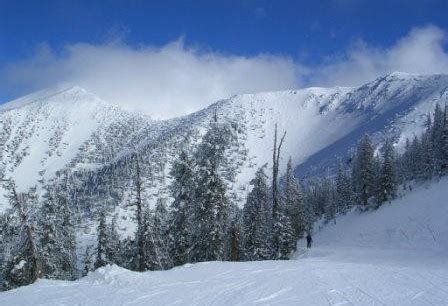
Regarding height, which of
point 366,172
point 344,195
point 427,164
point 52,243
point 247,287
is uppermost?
point 427,164

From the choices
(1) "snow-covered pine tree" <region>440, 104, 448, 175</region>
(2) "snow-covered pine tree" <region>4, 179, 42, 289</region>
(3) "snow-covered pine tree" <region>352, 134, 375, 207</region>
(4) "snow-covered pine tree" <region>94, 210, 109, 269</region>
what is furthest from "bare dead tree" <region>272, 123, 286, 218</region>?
(1) "snow-covered pine tree" <region>440, 104, 448, 175</region>

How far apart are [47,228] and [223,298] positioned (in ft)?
81.5

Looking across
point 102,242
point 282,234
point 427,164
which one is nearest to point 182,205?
point 282,234

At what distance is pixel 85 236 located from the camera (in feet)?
596

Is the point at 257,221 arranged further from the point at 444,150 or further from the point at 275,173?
the point at 444,150

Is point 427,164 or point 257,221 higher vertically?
point 427,164

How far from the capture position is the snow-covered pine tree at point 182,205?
103 feet

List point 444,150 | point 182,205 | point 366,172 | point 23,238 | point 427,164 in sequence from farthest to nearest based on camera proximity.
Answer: point 427,164 < point 366,172 < point 444,150 < point 182,205 < point 23,238

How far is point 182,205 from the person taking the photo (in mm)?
32188

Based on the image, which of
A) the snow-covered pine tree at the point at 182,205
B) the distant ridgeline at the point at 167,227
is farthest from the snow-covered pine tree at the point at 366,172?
the snow-covered pine tree at the point at 182,205

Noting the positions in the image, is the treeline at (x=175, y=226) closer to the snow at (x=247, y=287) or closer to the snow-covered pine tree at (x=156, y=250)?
the snow-covered pine tree at (x=156, y=250)

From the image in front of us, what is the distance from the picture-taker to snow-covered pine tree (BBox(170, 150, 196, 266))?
31.4 metres

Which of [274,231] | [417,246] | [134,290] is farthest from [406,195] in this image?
[134,290]

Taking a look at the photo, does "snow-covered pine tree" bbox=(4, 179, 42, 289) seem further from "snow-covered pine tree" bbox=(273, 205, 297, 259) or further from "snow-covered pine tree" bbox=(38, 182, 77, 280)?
"snow-covered pine tree" bbox=(273, 205, 297, 259)
